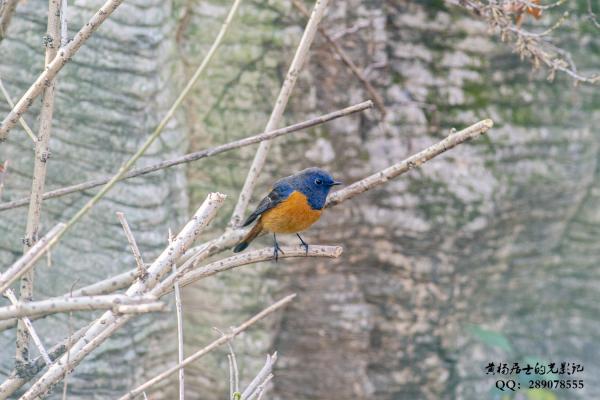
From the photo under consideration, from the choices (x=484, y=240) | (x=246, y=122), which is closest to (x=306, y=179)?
(x=246, y=122)

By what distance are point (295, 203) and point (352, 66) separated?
50.5 inches

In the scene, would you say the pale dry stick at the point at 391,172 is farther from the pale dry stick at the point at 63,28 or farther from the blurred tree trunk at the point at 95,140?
the blurred tree trunk at the point at 95,140

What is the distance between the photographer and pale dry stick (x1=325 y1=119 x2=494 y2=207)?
9.52 feet

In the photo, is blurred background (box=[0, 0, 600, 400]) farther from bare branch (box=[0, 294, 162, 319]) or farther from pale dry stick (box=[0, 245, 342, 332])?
bare branch (box=[0, 294, 162, 319])

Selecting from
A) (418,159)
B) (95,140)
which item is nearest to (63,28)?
(418,159)

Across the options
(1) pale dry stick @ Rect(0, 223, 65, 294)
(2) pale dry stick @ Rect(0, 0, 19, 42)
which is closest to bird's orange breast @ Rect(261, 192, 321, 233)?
(2) pale dry stick @ Rect(0, 0, 19, 42)

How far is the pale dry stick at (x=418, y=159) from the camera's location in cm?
290

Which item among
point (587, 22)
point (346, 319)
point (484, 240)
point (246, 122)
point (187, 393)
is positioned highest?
point (587, 22)

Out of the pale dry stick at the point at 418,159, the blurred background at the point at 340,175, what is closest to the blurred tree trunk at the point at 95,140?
the blurred background at the point at 340,175

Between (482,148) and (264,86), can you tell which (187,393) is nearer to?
(264,86)

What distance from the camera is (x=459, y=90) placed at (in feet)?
18.3

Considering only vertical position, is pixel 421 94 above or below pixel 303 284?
above

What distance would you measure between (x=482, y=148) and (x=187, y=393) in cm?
270

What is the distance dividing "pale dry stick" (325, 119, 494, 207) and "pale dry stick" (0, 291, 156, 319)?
1.46 metres
